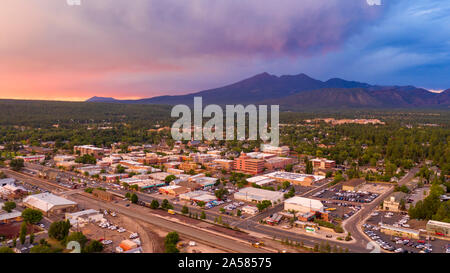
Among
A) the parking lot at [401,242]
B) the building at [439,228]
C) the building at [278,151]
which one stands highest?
the building at [278,151]

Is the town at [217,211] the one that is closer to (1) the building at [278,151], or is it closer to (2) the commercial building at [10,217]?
(2) the commercial building at [10,217]

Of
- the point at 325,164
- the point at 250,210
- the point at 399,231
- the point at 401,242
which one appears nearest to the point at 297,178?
the point at 325,164

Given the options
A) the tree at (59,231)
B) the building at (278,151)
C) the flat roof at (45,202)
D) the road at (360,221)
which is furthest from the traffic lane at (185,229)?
the building at (278,151)

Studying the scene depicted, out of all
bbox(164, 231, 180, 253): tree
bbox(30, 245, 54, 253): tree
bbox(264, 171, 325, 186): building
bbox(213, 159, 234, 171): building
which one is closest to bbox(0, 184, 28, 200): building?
bbox(30, 245, 54, 253): tree

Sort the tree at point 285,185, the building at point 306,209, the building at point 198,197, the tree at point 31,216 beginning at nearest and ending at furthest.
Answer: the tree at point 31,216 < the building at point 306,209 < the building at point 198,197 < the tree at point 285,185

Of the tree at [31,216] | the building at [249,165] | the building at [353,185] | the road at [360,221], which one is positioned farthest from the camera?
the building at [249,165]

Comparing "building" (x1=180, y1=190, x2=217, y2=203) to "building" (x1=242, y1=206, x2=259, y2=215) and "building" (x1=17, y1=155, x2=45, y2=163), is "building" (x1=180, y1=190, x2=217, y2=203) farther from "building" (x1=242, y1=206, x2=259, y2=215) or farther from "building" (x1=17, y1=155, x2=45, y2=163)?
"building" (x1=17, y1=155, x2=45, y2=163)

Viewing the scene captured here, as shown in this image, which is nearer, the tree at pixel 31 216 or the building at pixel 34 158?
the tree at pixel 31 216
